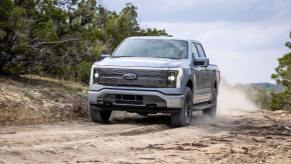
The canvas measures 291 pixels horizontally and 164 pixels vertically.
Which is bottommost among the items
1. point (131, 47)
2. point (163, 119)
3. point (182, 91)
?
point (163, 119)

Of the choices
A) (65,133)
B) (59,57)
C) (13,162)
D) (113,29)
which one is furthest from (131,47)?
(113,29)

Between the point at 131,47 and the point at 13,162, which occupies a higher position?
the point at 131,47

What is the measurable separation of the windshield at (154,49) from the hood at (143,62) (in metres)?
0.45

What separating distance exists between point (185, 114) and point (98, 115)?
182 cm

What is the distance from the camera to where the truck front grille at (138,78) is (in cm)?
1151

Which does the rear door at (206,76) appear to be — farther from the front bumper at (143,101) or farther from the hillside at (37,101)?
the hillside at (37,101)

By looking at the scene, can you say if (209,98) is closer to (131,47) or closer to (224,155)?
(131,47)

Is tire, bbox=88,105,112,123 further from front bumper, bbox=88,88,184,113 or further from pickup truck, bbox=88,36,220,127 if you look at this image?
front bumper, bbox=88,88,184,113

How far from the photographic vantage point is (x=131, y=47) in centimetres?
1297

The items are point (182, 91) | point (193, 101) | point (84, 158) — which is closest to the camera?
point (84, 158)

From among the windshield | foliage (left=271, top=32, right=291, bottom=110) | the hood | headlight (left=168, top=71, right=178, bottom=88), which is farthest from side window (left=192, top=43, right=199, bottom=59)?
foliage (left=271, top=32, right=291, bottom=110)

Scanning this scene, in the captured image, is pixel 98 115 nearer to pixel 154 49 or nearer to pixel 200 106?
pixel 154 49

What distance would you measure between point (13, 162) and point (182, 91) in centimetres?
555

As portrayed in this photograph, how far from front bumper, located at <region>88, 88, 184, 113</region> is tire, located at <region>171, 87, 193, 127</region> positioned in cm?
21
